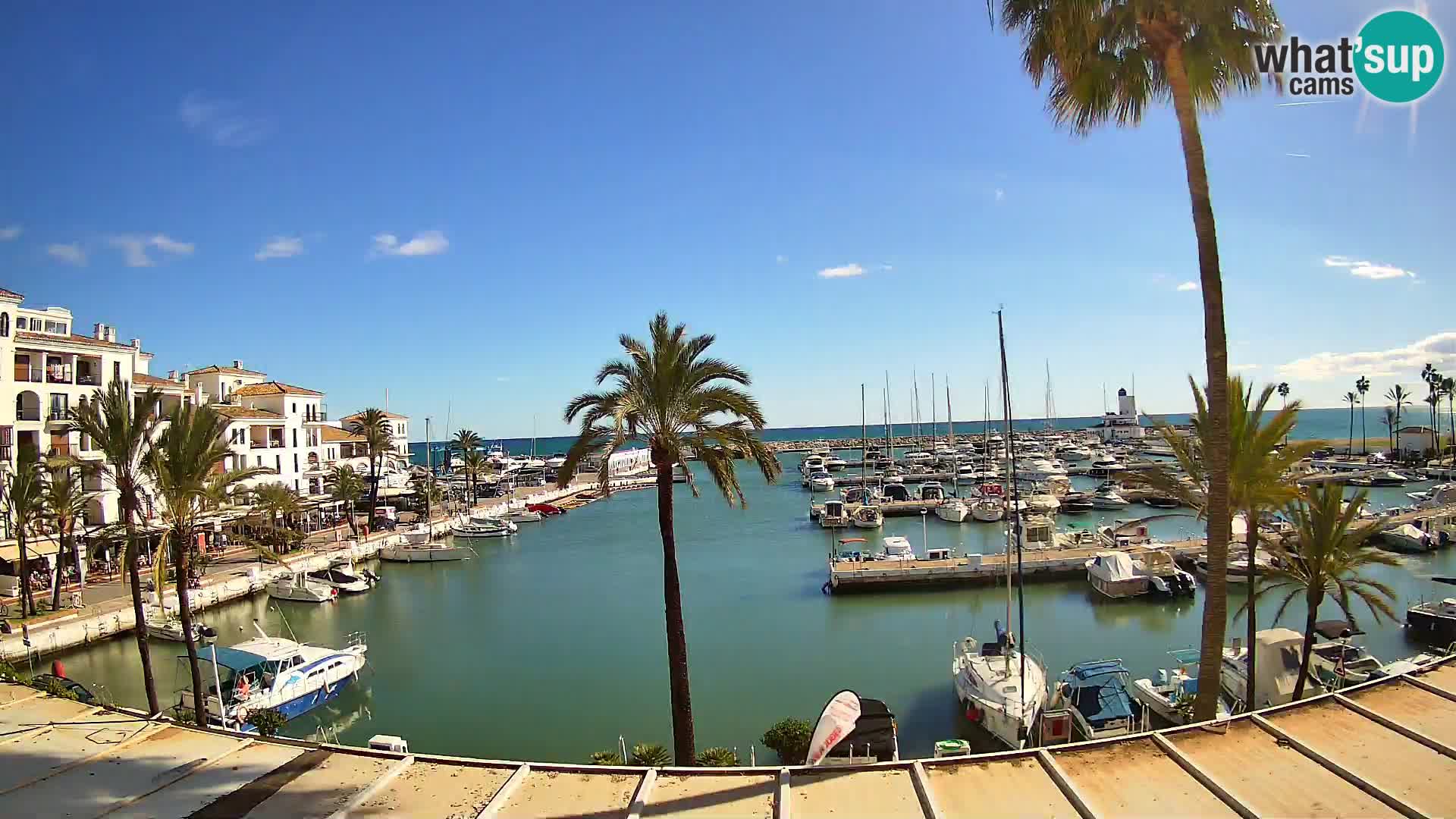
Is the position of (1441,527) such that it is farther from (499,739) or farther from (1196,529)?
(499,739)

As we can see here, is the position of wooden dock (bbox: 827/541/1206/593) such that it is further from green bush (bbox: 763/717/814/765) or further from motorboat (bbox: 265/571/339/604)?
motorboat (bbox: 265/571/339/604)

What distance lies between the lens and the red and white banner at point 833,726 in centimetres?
948

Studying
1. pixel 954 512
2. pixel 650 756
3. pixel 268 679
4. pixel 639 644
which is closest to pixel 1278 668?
pixel 650 756

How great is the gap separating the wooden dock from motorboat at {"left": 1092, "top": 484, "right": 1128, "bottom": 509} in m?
25.5

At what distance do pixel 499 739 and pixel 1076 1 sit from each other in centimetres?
2159

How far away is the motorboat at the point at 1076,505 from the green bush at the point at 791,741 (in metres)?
56.3

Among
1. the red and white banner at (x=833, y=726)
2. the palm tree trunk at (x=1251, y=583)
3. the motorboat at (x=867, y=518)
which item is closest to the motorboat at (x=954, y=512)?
the motorboat at (x=867, y=518)

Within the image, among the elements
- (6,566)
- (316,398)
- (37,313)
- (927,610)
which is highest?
(37,313)

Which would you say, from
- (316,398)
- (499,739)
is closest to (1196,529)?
(499,739)

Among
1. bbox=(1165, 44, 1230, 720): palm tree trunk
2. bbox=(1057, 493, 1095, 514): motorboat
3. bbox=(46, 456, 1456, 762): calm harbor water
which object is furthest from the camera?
bbox=(1057, 493, 1095, 514): motorboat

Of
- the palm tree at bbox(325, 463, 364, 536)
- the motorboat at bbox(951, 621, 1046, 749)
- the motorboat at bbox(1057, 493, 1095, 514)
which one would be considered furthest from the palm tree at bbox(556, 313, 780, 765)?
the motorboat at bbox(1057, 493, 1095, 514)

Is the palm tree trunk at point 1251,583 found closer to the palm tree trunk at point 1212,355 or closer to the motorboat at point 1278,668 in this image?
the motorboat at point 1278,668

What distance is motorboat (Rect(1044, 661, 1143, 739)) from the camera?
18047 mm

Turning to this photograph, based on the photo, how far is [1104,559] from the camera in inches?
1455
